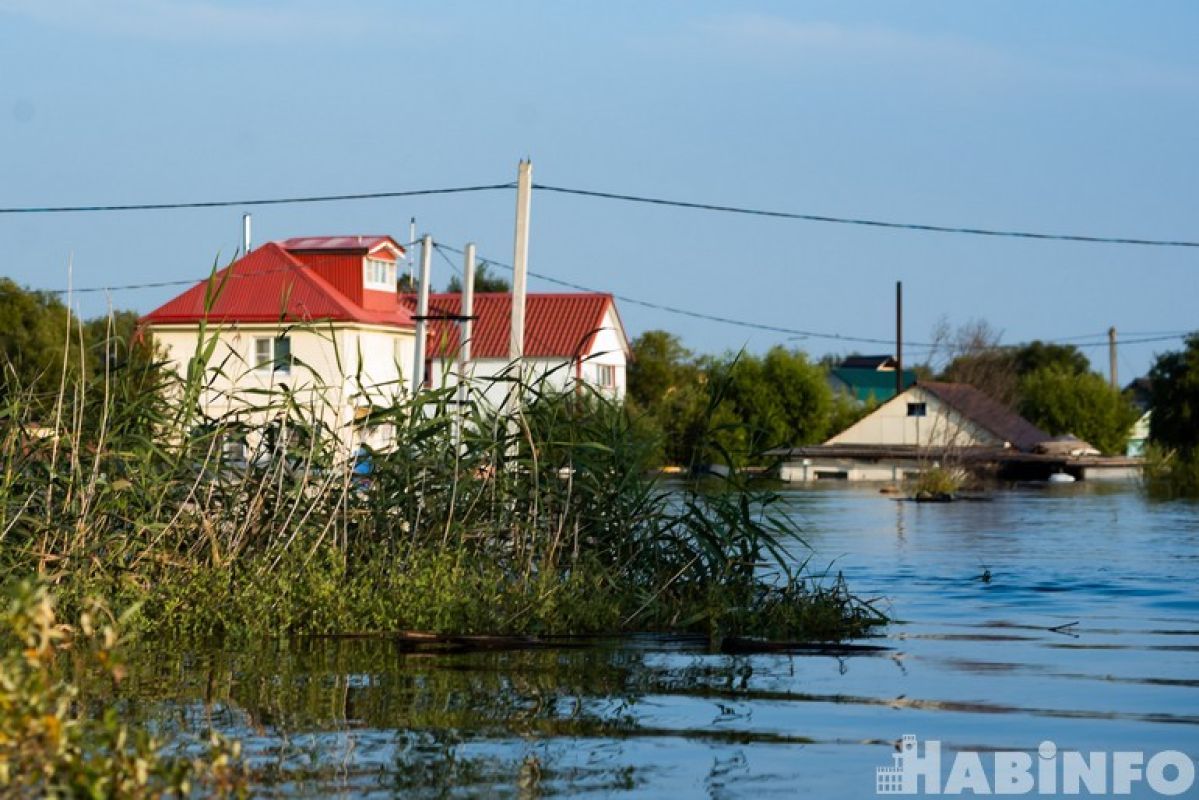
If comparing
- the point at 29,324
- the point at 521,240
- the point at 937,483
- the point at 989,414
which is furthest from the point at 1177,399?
the point at 521,240

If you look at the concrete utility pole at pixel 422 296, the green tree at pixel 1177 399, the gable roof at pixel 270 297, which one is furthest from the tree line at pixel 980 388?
the concrete utility pole at pixel 422 296

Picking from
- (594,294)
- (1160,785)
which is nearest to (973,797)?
(1160,785)

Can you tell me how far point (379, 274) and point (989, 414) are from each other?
32.5 metres

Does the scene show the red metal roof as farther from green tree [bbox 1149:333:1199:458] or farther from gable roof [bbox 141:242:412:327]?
green tree [bbox 1149:333:1199:458]

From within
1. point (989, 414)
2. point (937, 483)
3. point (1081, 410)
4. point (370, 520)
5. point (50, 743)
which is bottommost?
point (50, 743)

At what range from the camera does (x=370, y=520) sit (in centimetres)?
1370

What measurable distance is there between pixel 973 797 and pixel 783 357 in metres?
72.8

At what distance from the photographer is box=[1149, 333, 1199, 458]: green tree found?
225 ft

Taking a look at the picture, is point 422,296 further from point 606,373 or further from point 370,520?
point 606,373

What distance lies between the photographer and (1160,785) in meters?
8.15

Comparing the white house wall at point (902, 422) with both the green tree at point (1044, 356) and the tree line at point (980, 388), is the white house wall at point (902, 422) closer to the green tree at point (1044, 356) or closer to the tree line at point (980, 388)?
the tree line at point (980, 388)

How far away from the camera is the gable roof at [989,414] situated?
74938mm

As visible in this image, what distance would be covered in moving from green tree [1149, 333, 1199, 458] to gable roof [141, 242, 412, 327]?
31.8 m

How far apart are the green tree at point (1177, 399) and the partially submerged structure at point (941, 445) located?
7.81 ft
